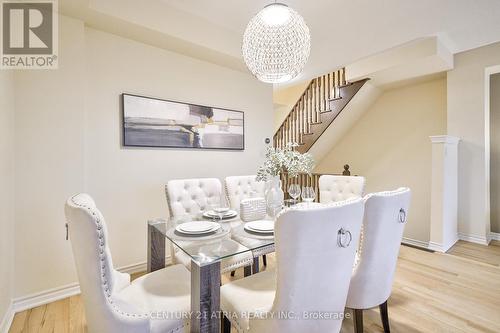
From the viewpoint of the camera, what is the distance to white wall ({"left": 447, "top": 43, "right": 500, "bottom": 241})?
3.14 m

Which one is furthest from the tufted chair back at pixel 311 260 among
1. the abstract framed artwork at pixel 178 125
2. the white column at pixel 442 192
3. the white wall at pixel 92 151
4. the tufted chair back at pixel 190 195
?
the white column at pixel 442 192

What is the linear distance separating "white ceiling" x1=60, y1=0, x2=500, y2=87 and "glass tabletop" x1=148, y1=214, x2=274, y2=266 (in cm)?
182

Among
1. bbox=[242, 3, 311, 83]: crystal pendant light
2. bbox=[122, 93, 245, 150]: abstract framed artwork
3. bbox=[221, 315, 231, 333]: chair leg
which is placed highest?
bbox=[242, 3, 311, 83]: crystal pendant light

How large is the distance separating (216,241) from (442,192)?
305 cm

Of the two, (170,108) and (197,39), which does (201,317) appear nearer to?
(170,108)

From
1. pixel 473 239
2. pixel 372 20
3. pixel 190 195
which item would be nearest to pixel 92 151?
pixel 190 195

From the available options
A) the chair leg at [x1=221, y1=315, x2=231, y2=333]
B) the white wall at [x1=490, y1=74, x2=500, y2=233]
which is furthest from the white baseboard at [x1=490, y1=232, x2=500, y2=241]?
the chair leg at [x1=221, y1=315, x2=231, y2=333]

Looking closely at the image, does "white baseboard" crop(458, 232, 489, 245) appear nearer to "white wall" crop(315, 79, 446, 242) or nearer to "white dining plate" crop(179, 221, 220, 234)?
"white wall" crop(315, 79, 446, 242)

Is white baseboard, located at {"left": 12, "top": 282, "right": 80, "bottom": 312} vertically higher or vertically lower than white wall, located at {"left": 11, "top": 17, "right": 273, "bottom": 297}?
lower

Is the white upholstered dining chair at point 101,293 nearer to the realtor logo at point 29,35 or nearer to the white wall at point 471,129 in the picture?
the realtor logo at point 29,35


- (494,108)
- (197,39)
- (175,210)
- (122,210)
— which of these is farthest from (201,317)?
(494,108)

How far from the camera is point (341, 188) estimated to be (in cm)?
246

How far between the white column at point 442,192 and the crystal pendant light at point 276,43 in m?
2.25

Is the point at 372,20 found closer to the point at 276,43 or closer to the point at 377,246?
the point at 276,43
